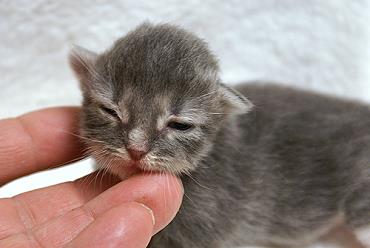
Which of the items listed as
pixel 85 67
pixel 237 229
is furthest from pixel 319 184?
pixel 85 67

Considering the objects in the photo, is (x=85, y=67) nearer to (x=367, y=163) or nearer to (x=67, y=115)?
(x=67, y=115)

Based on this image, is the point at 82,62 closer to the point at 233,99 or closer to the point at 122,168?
the point at 122,168

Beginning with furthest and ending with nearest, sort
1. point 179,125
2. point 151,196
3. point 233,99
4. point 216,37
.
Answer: point 216,37 < point 233,99 < point 179,125 < point 151,196

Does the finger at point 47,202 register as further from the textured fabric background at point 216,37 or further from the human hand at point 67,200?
the textured fabric background at point 216,37

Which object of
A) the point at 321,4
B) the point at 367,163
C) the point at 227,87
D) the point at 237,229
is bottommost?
the point at 237,229

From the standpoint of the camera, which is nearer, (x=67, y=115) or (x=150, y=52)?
(x=150, y=52)

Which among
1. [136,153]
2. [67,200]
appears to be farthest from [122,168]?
[67,200]
